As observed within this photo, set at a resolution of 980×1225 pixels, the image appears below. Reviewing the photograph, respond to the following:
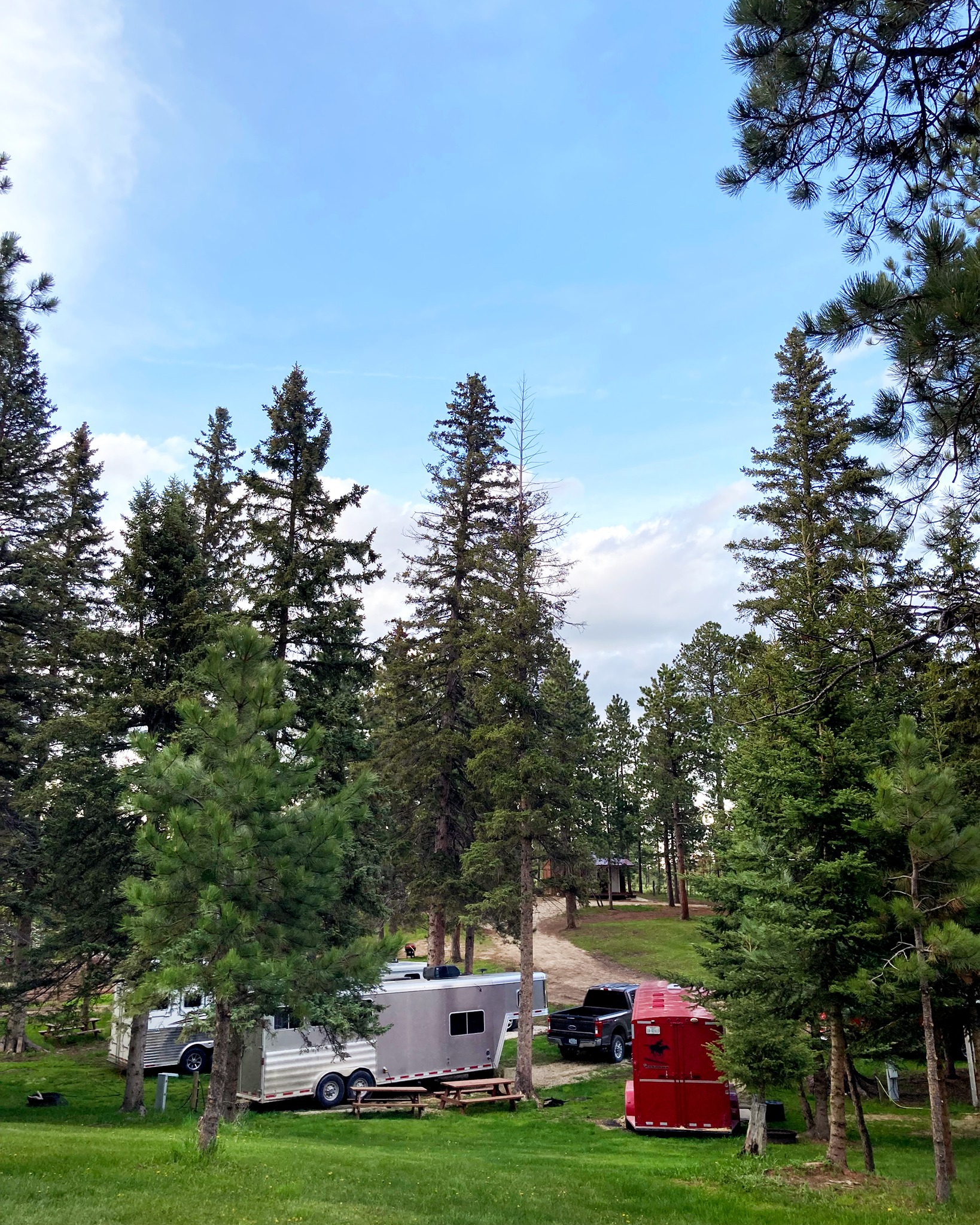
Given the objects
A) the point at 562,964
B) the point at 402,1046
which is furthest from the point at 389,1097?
the point at 562,964

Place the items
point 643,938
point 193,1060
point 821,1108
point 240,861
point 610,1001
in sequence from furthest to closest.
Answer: point 643,938
point 610,1001
point 193,1060
point 821,1108
point 240,861

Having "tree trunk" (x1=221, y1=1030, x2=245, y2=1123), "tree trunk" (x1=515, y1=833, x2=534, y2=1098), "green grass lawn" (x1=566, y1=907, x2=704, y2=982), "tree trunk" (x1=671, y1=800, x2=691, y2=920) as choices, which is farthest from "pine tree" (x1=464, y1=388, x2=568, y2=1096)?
"tree trunk" (x1=671, y1=800, x2=691, y2=920)

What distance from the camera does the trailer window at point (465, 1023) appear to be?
21.3m

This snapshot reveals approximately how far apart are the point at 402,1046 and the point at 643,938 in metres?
26.1

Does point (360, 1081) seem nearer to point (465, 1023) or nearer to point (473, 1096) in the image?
point (473, 1096)

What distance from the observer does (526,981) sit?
2111 cm

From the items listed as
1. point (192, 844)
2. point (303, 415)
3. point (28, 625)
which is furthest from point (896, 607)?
point (28, 625)

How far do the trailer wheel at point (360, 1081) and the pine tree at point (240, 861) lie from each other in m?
9.54

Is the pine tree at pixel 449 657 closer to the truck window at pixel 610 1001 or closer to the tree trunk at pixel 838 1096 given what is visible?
the truck window at pixel 610 1001

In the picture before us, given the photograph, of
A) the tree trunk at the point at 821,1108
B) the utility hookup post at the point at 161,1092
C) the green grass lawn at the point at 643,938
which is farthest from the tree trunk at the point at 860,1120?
the green grass lawn at the point at 643,938

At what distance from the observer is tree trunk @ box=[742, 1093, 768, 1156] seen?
548 inches

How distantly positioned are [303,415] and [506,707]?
9478 mm

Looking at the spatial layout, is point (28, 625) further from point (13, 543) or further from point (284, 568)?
point (284, 568)

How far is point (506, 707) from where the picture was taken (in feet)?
75.0
